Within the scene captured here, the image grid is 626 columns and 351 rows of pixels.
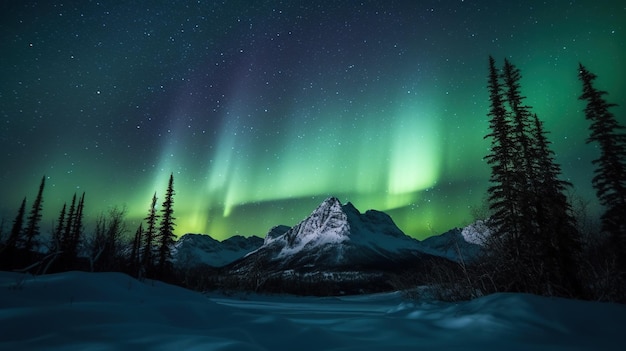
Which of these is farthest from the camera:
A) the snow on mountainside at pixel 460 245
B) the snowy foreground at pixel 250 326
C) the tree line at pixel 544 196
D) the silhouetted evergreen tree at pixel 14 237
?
the silhouetted evergreen tree at pixel 14 237

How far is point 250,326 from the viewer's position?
555 centimetres

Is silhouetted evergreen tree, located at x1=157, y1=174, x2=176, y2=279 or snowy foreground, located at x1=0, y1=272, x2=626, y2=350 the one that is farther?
silhouetted evergreen tree, located at x1=157, y1=174, x2=176, y2=279

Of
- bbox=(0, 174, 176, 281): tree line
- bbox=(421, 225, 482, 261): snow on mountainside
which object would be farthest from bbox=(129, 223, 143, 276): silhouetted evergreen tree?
bbox=(421, 225, 482, 261): snow on mountainside

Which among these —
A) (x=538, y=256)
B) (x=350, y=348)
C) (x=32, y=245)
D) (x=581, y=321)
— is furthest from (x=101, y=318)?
(x=32, y=245)

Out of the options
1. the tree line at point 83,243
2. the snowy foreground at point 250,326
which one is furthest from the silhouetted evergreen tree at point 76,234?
the snowy foreground at point 250,326

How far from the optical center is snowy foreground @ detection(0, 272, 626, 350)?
152 inches

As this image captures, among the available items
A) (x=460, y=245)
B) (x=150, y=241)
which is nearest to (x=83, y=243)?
(x=150, y=241)

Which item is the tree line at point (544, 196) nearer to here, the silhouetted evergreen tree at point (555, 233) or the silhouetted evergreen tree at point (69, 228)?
the silhouetted evergreen tree at point (555, 233)

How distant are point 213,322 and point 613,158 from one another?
33291 mm

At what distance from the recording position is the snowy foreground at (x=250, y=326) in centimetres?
386

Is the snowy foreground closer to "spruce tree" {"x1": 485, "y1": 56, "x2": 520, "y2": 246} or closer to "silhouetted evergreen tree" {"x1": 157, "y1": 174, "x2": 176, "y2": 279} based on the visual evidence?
"spruce tree" {"x1": 485, "y1": 56, "x2": 520, "y2": 246}

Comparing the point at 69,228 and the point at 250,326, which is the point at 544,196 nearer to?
the point at 250,326

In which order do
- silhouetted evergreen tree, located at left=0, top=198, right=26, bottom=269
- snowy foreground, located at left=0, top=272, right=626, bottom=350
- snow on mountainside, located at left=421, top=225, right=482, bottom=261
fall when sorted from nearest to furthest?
snowy foreground, located at left=0, top=272, right=626, bottom=350 → snow on mountainside, located at left=421, top=225, right=482, bottom=261 → silhouetted evergreen tree, located at left=0, top=198, right=26, bottom=269

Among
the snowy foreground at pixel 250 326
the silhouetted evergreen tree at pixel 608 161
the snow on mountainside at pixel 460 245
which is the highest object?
the silhouetted evergreen tree at pixel 608 161
